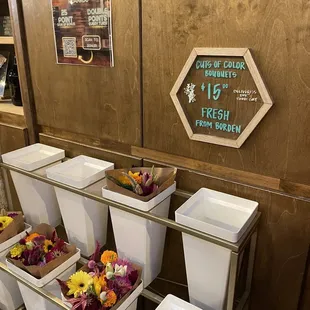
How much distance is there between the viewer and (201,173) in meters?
1.29

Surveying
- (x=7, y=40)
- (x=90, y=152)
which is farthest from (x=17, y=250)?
(x=7, y=40)

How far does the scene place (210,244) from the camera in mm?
1103

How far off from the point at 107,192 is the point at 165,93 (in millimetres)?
445

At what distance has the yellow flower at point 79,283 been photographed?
1.19 meters

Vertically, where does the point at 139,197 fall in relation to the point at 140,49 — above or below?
below

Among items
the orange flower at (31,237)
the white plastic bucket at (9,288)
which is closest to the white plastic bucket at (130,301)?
the orange flower at (31,237)

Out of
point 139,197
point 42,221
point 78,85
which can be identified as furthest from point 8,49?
point 139,197

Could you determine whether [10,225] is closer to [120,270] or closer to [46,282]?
A: [46,282]

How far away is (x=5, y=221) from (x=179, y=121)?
3.24 feet

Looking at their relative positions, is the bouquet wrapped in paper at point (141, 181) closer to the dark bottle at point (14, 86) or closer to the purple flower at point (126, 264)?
the purple flower at point (126, 264)

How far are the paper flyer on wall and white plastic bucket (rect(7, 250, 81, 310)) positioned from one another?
0.87 metres

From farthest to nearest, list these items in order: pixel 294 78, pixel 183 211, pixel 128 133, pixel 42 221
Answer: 1. pixel 42 221
2. pixel 128 133
3. pixel 183 211
4. pixel 294 78

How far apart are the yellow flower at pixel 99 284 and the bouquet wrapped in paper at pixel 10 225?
0.59 metres

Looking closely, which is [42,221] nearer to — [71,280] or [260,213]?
[71,280]
